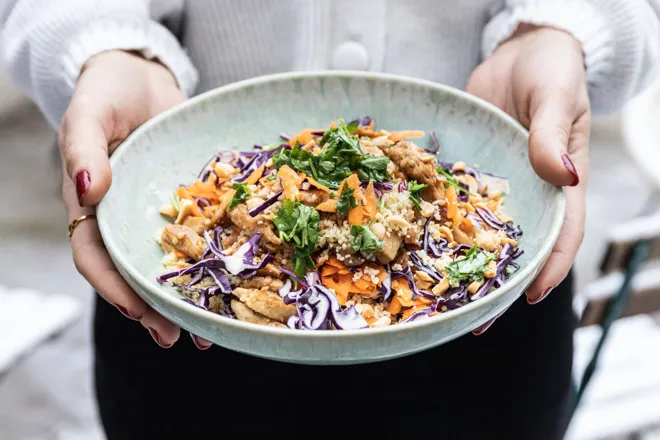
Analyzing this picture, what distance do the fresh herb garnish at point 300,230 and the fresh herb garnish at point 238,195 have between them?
10 cm

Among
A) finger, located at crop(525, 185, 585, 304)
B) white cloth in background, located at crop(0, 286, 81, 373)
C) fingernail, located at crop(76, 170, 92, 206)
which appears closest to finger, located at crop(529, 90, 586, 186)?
finger, located at crop(525, 185, 585, 304)

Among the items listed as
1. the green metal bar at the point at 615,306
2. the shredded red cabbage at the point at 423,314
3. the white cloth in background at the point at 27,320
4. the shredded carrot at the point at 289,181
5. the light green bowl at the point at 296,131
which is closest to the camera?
the light green bowl at the point at 296,131

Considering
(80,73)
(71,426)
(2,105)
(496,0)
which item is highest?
(496,0)

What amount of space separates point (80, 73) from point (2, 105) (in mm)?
3220

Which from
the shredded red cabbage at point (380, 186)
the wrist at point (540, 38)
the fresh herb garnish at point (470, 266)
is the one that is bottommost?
the fresh herb garnish at point (470, 266)

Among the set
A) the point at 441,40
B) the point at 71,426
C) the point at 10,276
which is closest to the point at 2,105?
the point at 10,276

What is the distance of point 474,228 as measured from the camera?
3.95ft

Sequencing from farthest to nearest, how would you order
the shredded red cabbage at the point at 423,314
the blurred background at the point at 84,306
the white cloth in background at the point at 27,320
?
1. the white cloth in background at the point at 27,320
2. the blurred background at the point at 84,306
3. the shredded red cabbage at the point at 423,314

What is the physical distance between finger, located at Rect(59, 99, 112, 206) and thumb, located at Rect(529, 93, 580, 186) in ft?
2.44

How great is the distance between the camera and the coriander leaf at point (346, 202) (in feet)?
3.63

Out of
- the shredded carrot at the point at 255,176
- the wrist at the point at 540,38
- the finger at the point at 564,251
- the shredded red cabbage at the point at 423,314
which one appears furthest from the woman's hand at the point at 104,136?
the wrist at the point at 540,38

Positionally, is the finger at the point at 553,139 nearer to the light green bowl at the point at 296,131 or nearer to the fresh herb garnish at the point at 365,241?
the light green bowl at the point at 296,131

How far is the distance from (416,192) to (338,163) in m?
0.16

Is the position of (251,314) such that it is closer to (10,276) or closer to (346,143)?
(346,143)
